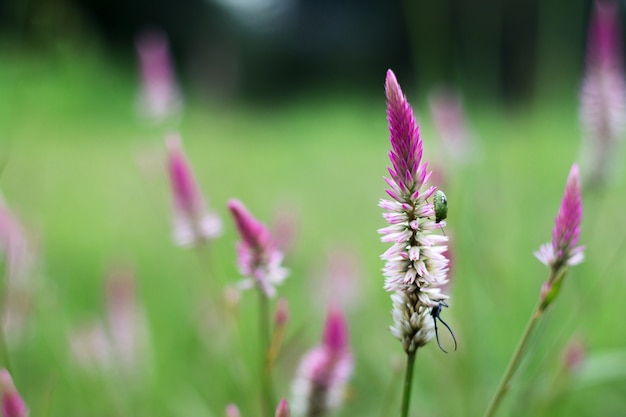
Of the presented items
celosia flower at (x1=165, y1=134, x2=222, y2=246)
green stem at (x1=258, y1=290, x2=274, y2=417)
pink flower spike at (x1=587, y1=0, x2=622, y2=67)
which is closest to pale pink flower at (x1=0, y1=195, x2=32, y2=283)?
celosia flower at (x1=165, y1=134, x2=222, y2=246)

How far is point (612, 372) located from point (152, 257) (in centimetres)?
160

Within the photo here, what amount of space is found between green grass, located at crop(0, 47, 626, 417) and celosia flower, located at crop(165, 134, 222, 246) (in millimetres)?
108

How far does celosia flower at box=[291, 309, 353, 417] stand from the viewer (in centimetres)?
56

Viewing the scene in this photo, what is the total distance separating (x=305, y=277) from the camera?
1.86 m

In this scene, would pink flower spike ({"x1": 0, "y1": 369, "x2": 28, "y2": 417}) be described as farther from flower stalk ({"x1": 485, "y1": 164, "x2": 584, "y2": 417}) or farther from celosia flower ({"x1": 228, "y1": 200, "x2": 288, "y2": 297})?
flower stalk ({"x1": 485, "y1": 164, "x2": 584, "y2": 417})

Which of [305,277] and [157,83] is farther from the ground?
[157,83]

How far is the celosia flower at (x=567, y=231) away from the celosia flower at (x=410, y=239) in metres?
0.10

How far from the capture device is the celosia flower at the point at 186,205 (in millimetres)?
682

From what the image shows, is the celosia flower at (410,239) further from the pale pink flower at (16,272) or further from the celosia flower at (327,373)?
the pale pink flower at (16,272)

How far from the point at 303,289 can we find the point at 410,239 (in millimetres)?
1384

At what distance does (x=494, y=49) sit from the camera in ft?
20.6

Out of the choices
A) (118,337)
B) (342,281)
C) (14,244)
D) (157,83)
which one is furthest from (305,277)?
(14,244)

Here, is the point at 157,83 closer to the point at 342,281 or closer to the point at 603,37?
the point at 342,281

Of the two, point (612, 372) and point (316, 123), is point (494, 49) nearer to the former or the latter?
point (316, 123)
